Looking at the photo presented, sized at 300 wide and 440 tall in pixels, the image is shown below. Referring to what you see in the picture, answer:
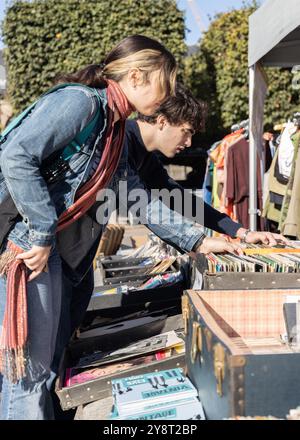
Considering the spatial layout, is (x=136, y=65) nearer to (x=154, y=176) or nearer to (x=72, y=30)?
(x=154, y=176)

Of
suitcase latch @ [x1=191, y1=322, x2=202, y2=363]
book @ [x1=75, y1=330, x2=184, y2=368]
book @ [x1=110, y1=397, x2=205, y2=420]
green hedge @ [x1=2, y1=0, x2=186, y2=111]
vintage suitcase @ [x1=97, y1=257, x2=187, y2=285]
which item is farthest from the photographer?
green hedge @ [x1=2, y1=0, x2=186, y2=111]

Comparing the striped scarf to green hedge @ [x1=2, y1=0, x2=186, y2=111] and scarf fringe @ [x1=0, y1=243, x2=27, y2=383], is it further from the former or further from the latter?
green hedge @ [x1=2, y1=0, x2=186, y2=111]

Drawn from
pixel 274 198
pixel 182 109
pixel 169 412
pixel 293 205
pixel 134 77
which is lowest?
pixel 274 198

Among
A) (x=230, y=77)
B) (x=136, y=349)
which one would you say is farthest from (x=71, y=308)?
(x=230, y=77)

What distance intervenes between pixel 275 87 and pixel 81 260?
806cm

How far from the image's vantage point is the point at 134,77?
1759 millimetres

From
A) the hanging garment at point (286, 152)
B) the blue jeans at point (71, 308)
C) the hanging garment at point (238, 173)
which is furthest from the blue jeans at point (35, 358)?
the hanging garment at point (238, 173)

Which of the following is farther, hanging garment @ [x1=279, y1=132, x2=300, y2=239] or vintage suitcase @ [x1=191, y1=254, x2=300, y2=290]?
hanging garment @ [x1=279, y1=132, x2=300, y2=239]

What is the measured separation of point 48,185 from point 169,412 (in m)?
0.79

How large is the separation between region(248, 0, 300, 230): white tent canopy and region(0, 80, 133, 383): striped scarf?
1607mm

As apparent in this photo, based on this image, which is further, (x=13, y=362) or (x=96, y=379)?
(x=96, y=379)

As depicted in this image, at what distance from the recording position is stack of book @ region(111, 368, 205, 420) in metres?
1.47

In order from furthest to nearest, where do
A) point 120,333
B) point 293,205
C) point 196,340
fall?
point 293,205
point 120,333
point 196,340

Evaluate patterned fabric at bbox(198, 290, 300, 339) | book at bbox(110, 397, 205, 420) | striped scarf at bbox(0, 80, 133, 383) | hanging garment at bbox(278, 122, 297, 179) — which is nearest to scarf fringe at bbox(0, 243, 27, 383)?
striped scarf at bbox(0, 80, 133, 383)
